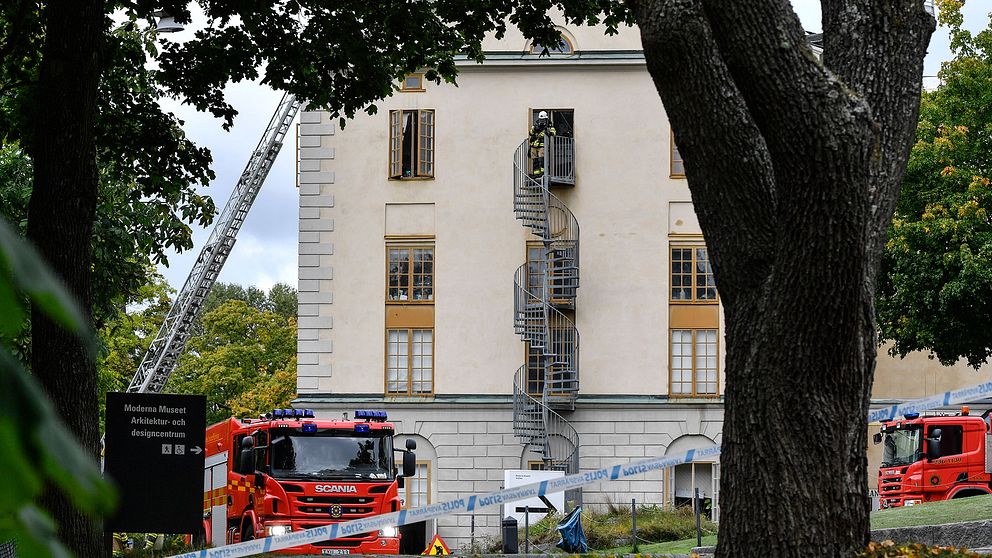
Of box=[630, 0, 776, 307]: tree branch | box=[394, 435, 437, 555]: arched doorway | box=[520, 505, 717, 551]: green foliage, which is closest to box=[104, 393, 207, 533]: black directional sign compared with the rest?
box=[630, 0, 776, 307]: tree branch

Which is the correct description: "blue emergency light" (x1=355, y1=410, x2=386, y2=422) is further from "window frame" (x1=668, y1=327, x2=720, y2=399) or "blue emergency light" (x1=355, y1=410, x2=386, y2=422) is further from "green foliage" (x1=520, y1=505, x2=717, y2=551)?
"window frame" (x1=668, y1=327, x2=720, y2=399)

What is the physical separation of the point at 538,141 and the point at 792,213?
30.3 m

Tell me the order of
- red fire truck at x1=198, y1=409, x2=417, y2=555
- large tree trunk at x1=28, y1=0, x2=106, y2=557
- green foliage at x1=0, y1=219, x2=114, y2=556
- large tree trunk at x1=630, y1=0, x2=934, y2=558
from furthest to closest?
red fire truck at x1=198, y1=409, x2=417, y2=555
large tree trunk at x1=28, y1=0, x2=106, y2=557
large tree trunk at x1=630, y1=0, x2=934, y2=558
green foliage at x1=0, y1=219, x2=114, y2=556

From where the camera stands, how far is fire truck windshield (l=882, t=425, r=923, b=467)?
30.0 m

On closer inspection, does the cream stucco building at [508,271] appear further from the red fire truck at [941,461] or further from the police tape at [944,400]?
the police tape at [944,400]

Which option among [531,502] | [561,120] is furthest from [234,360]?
[531,502]

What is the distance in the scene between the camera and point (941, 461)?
29391mm

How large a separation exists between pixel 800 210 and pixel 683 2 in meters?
1.51

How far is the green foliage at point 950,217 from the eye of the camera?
103 ft

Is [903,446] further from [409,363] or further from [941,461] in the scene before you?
[409,363]

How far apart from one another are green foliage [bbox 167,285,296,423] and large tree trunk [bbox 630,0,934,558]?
5216 cm

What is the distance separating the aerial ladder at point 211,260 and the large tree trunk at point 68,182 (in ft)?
92.3

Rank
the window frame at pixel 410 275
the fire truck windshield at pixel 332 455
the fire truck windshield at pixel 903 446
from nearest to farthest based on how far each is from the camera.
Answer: the fire truck windshield at pixel 332 455, the fire truck windshield at pixel 903 446, the window frame at pixel 410 275

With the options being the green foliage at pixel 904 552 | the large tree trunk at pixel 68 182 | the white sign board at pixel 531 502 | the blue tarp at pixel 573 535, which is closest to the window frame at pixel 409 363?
the white sign board at pixel 531 502
